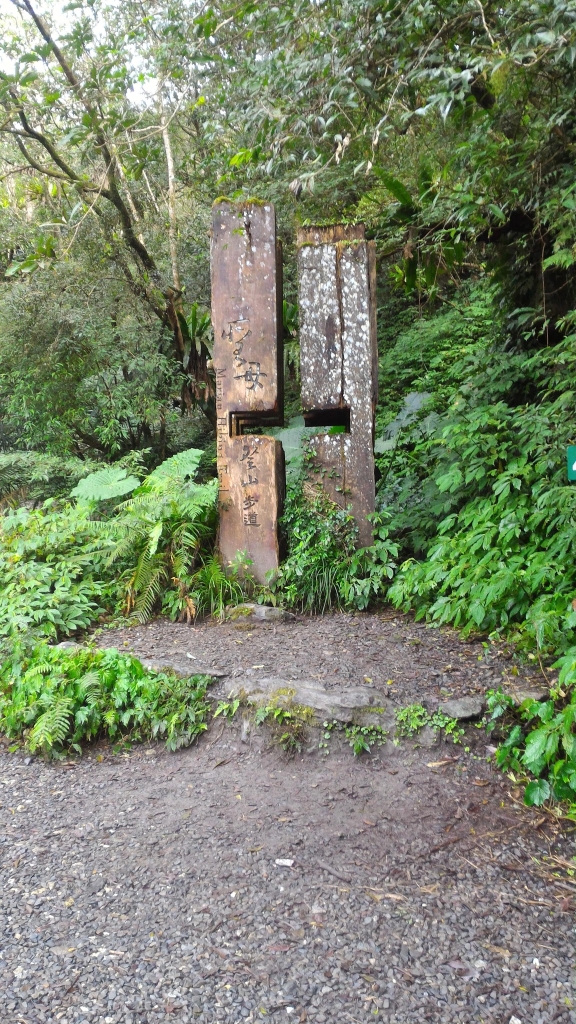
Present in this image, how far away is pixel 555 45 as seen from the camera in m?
3.55

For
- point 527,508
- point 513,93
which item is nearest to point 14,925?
point 527,508

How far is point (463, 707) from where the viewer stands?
11.4 ft

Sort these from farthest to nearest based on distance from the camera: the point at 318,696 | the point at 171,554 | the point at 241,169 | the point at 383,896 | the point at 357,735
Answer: the point at 241,169, the point at 171,554, the point at 318,696, the point at 357,735, the point at 383,896

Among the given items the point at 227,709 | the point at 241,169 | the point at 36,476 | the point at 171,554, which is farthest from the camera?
the point at 36,476

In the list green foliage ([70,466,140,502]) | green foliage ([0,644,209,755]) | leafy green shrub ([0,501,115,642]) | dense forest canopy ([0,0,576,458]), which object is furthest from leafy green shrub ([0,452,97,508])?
green foliage ([0,644,209,755])

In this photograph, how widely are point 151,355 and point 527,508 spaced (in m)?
5.32

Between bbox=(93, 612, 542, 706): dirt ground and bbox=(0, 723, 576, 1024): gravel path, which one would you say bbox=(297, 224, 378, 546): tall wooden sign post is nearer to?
bbox=(93, 612, 542, 706): dirt ground

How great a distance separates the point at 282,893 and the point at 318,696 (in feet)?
3.80

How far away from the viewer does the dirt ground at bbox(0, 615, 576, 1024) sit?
2.07m

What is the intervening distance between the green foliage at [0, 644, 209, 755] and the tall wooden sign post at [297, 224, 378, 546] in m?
2.25

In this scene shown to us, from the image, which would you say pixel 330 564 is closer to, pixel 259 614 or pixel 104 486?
pixel 259 614

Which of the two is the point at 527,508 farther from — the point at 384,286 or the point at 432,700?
the point at 384,286

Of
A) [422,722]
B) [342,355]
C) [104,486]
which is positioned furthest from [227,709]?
[104,486]

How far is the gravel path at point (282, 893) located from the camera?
6.77 feet
